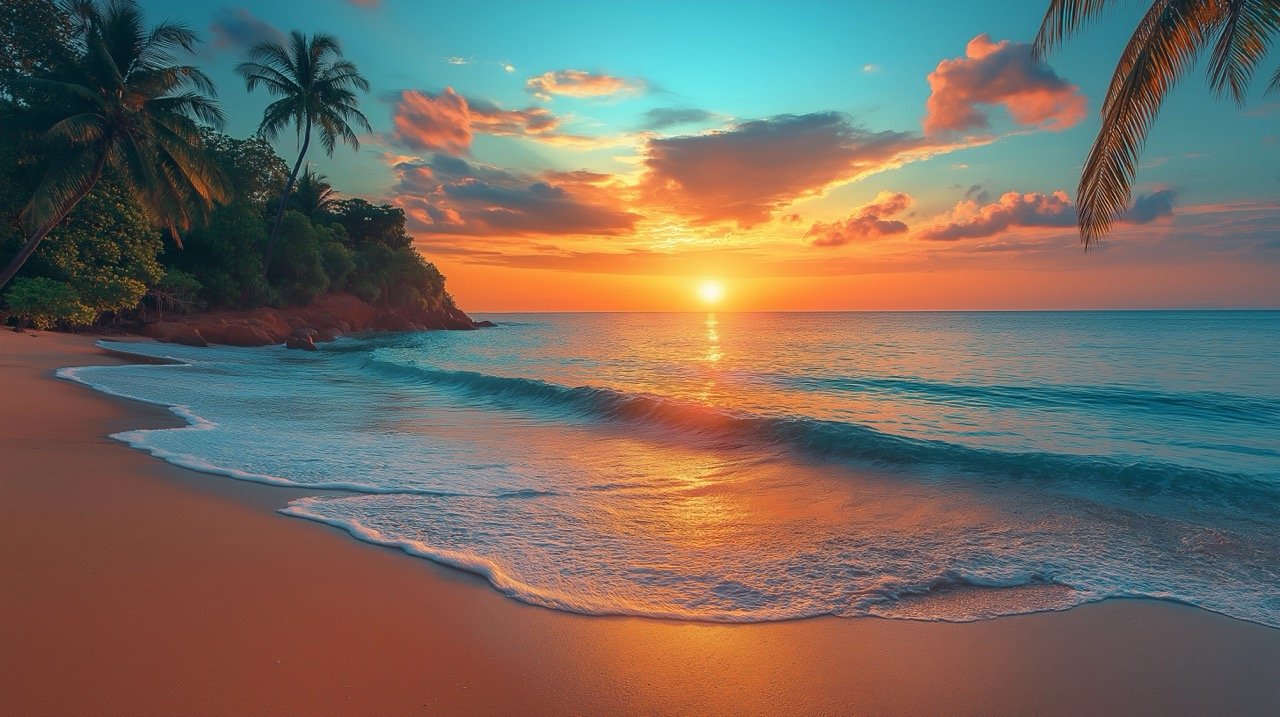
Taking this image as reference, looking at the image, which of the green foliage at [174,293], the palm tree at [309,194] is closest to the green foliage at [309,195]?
the palm tree at [309,194]

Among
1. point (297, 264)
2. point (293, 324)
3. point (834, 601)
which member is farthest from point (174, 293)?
point (834, 601)

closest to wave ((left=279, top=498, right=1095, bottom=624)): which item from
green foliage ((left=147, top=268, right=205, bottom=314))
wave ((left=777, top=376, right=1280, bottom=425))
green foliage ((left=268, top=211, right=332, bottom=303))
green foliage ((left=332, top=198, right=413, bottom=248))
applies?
wave ((left=777, top=376, right=1280, bottom=425))

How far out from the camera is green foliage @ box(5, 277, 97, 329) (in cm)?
2125

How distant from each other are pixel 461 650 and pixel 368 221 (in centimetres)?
6365

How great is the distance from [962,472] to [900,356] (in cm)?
2561

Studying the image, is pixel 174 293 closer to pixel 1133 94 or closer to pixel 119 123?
pixel 119 123

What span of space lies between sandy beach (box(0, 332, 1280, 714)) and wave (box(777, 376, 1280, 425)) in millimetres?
13242

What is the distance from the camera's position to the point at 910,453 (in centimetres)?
883

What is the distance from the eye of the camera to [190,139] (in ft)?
68.7

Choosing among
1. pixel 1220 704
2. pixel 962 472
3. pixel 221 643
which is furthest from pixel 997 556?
pixel 221 643

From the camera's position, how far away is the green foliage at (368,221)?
193ft

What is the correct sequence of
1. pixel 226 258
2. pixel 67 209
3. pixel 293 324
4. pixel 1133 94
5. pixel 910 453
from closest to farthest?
pixel 1133 94, pixel 910 453, pixel 67 209, pixel 226 258, pixel 293 324

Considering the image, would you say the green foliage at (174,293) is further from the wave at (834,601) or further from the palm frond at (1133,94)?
the palm frond at (1133,94)

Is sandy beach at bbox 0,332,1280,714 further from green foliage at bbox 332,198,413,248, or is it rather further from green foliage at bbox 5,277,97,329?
green foliage at bbox 332,198,413,248
